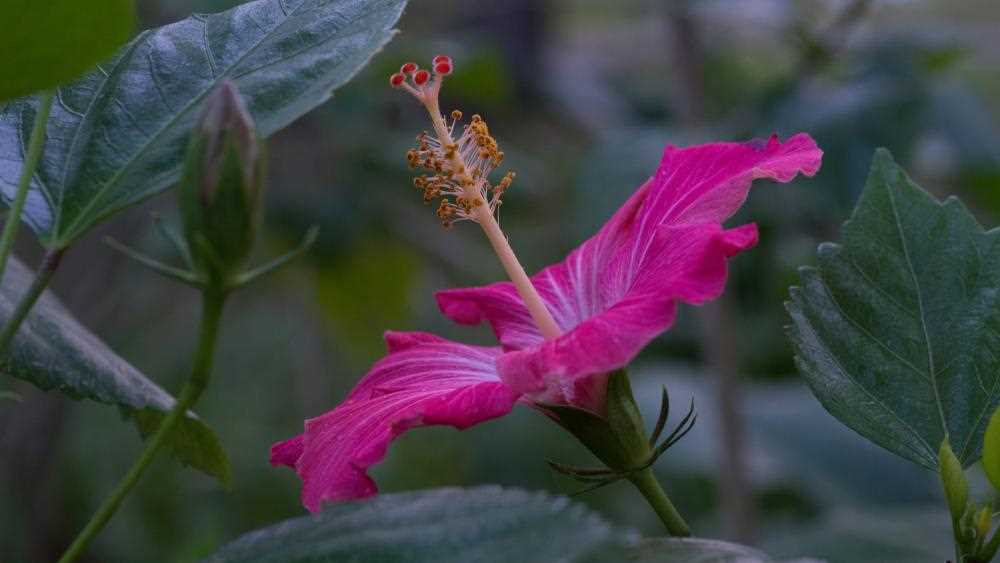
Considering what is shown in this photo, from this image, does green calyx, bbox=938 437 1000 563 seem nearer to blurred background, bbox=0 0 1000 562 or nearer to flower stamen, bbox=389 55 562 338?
flower stamen, bbox=389 55 562 338

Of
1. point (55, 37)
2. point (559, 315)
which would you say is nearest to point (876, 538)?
point (559, 315)

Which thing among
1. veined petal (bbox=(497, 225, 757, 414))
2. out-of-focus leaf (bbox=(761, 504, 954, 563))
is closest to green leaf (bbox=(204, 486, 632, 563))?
veined petal (bbox=(497, 225, 757, 414))

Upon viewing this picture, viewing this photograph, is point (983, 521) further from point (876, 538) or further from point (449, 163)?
point (876, 538)

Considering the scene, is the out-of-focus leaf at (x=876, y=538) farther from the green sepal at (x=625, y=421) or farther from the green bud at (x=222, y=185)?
the green bud at (x=222, y=185)

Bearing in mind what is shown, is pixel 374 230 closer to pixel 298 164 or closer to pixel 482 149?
pixel 298 164

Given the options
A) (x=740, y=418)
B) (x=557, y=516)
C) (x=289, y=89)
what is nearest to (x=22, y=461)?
(x=740, y=418)

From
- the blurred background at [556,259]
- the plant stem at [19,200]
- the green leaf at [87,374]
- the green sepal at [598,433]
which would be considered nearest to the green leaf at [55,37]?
the plant stem at [19,200]

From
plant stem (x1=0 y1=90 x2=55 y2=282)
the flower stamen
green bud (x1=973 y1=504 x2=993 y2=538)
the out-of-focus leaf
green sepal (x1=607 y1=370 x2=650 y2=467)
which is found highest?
the flower stamen
